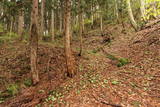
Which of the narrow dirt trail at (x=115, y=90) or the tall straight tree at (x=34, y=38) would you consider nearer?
the narrow dirt trail at (x=115, y=90)

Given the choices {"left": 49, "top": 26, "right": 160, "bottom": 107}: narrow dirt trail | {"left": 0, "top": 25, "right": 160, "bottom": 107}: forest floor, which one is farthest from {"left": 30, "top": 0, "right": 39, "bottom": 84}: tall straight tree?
{"left": 49, "top": 26, "right": 160, "bottom": 107}: narrow dirt trail

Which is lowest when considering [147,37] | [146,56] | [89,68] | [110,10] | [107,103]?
[107,103]

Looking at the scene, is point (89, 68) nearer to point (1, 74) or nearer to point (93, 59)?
point (93, 59)

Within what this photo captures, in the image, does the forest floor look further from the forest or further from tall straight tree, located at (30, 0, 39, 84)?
tall straight tree, located at (30, 0, 39, 84)

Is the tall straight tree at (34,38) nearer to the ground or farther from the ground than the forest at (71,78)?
farther from the ground

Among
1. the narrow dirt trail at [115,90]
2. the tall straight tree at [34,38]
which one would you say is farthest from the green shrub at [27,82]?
the narrow dirt trail at [115,90]

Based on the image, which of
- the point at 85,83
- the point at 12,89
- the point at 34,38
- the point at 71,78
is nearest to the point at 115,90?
the point at 85,83

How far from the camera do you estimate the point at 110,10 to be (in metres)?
26.7

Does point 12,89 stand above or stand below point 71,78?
below

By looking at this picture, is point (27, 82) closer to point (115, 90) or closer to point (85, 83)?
point (85, 83)

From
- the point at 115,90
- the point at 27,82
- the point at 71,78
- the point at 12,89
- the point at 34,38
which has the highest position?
the point at 34,38

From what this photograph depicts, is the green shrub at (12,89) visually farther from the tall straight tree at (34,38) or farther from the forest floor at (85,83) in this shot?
the tall straight tree at (34,38)

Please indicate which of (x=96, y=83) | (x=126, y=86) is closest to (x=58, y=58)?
(x=96, y=83)

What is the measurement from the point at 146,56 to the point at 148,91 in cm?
357
